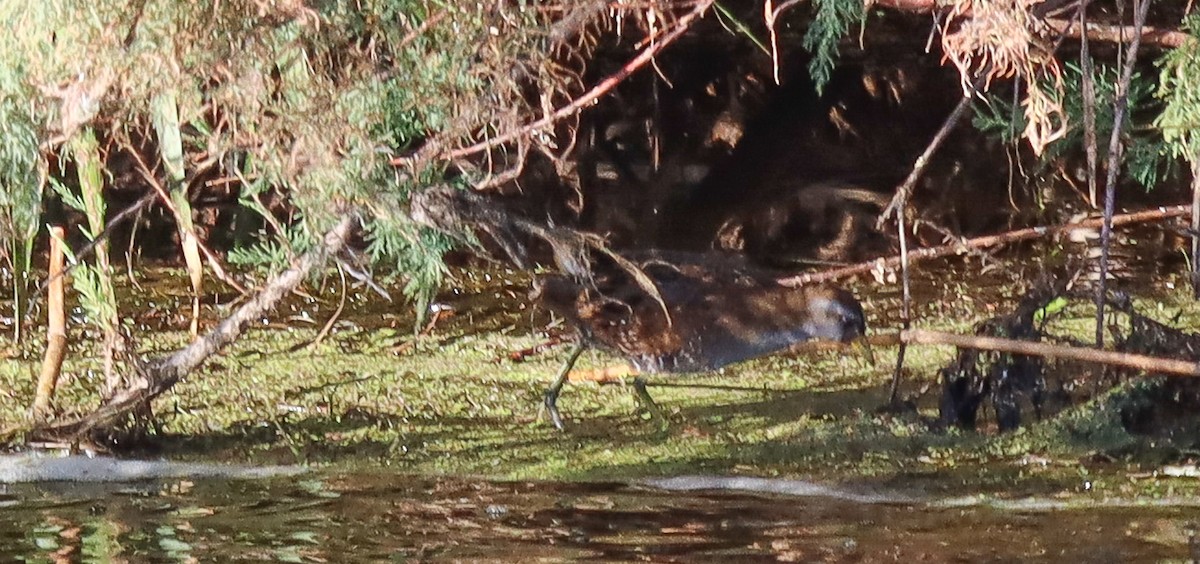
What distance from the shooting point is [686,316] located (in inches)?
113

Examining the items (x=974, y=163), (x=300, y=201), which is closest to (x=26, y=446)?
(x=300, y=201)

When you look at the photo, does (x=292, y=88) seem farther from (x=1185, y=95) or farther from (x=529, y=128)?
(x=1185, y=95)

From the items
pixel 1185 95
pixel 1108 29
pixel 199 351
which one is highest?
pixel 1108 29

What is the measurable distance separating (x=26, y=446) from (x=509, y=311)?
1209 millimetres

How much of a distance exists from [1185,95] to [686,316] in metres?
0.93

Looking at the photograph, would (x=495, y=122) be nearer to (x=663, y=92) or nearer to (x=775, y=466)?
(x=775, y=466)

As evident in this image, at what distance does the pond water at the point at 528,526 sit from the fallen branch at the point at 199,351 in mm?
185

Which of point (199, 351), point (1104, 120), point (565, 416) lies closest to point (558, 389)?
point (565, 416)

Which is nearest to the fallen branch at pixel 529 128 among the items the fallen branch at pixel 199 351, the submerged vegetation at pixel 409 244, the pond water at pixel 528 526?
the submerged vegetation at pixel 409 244

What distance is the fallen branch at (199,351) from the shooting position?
8.94 ft

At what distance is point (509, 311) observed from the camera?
3.64 m

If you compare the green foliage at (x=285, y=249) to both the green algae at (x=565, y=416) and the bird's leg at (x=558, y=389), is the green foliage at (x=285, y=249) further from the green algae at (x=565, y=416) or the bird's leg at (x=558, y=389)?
the bird's leg at (x=558, y=389)

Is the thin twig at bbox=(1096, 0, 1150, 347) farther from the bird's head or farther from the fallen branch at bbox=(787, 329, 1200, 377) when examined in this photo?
the bird's head

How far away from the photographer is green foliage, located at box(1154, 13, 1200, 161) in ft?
9.14
